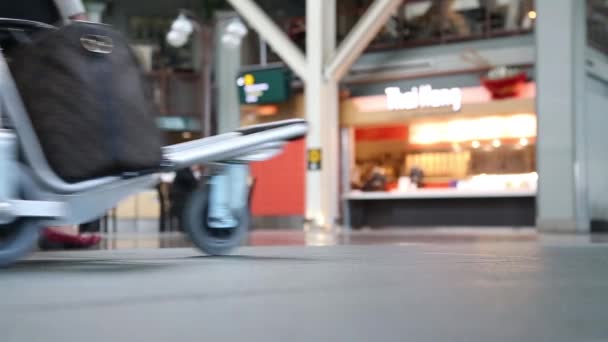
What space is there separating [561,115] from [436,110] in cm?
461

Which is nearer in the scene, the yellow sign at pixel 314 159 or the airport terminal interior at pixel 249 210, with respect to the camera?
the airport terminal interior at pixel 249 210

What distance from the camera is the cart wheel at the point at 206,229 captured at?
4.11m

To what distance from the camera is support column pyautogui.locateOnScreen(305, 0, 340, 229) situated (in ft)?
48.1

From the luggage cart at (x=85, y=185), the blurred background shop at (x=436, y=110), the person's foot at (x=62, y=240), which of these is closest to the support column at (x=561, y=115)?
the blurred background shop at (x=436, y=110)

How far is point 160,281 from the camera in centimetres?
278

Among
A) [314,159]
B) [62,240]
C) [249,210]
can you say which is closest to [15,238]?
[249,210]

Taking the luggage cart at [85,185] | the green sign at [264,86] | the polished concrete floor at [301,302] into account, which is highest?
the green sign at [264,86]

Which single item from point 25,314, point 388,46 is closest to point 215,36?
point 388,46

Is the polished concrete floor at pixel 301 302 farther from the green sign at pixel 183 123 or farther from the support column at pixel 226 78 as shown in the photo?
the green sign at pixel 183 123

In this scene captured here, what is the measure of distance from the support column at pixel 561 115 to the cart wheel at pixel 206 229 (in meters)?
9.27

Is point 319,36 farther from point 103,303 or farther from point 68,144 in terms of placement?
point 103,303

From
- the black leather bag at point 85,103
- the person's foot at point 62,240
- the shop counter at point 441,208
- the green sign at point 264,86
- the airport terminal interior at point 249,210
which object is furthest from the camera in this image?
the green sign at point 264,86

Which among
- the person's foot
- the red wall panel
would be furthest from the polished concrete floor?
the red wall panel

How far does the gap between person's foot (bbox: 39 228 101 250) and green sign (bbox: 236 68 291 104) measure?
44.4 feet
